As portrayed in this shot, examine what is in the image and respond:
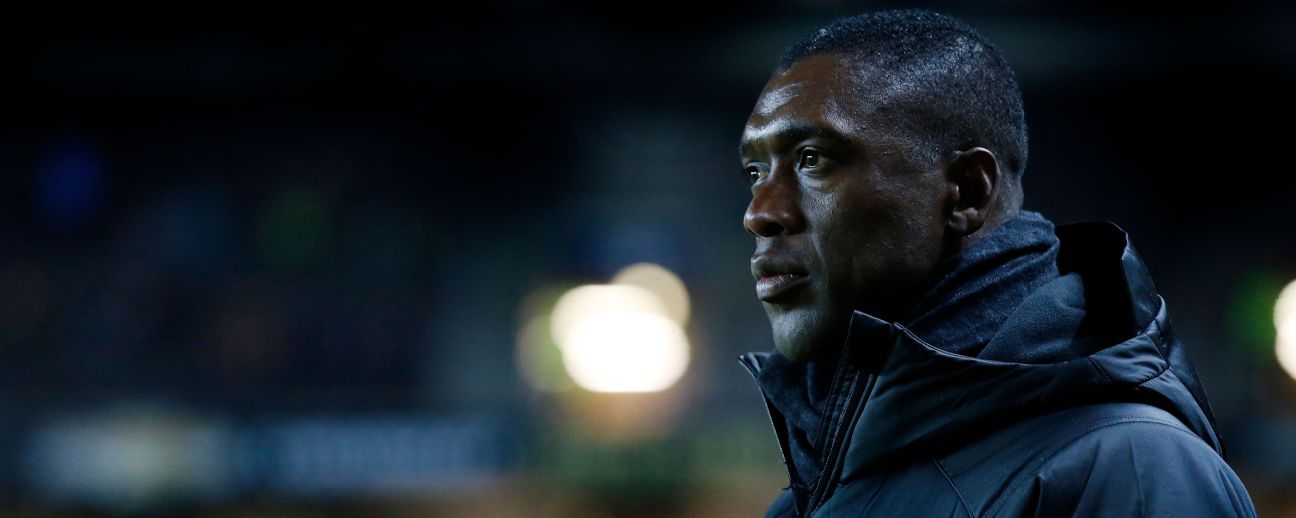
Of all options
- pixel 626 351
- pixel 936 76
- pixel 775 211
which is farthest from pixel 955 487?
pixel 626 351

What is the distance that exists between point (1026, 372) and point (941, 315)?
0.63ft

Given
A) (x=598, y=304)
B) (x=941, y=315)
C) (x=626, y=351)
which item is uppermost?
(x=598, y=304)

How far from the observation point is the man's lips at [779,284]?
6.42 ft

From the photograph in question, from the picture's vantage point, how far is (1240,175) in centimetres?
1085

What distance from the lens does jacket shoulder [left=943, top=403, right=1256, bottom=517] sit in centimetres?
147

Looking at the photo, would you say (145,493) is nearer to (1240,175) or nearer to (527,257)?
(527,257)

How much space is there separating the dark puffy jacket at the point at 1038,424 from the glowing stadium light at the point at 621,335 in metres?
9.01

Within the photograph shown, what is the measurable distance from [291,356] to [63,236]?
2.54 meters

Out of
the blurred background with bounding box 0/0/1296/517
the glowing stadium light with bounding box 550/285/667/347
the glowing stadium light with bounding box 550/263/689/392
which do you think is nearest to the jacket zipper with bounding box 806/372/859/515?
the blurred background with bounding box 0/0/1296/517

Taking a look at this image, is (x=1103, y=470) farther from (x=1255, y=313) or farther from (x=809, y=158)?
(x=1255, y=313)

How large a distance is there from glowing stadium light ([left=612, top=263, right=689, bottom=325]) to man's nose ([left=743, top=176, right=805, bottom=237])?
362 inches

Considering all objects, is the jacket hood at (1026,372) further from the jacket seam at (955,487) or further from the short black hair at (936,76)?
the short black hair at (936,76)

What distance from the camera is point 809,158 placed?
196cm

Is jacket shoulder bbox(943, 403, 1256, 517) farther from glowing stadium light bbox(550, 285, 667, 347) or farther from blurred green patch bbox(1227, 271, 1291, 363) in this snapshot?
blurred green patch bbox(1227, 271, 1291, 363)
